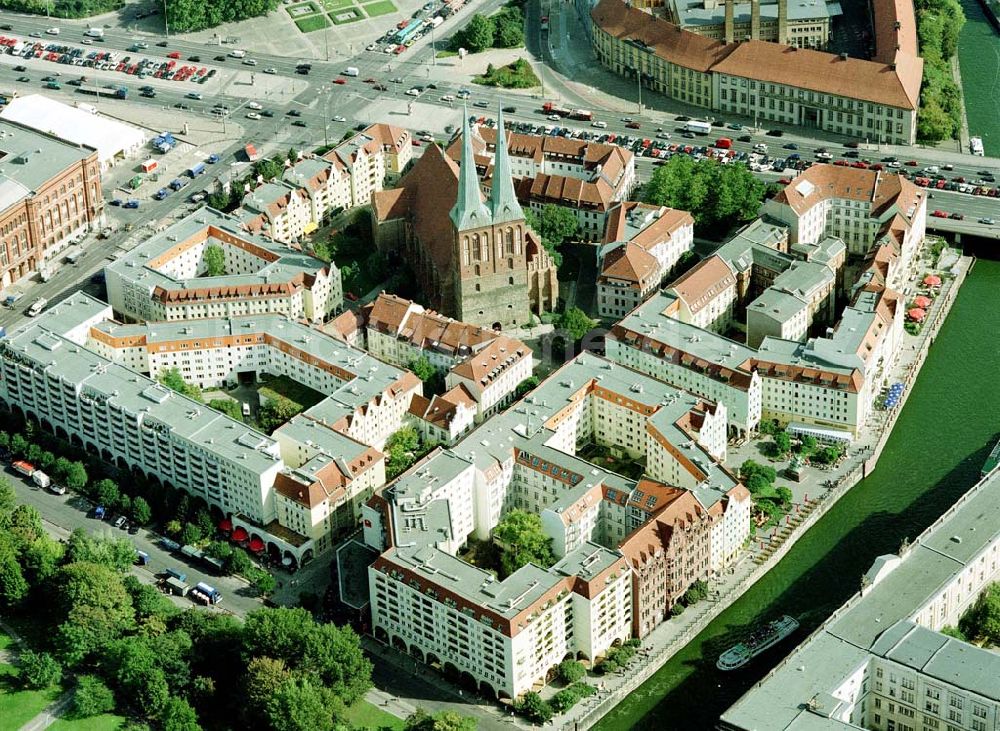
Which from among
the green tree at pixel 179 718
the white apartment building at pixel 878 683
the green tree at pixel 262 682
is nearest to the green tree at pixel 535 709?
the white apartment building at pixel 878 683

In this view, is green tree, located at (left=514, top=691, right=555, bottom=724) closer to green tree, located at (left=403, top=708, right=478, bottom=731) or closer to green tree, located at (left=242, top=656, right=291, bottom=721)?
green tree, located at (left=403, top=708, right=478, bottom=731)

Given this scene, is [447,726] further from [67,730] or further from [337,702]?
[67,730]

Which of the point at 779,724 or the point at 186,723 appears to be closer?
the point at 779,724

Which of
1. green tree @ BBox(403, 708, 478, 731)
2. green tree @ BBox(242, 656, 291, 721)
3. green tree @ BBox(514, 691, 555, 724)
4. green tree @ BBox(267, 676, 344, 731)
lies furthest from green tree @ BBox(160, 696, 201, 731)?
green tree @ BBox(514, 691, 555, 724)

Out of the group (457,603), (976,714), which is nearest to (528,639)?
(457,603)

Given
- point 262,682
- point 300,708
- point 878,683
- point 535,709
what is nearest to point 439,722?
point 535,709

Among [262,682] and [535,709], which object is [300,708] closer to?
[262,682]
